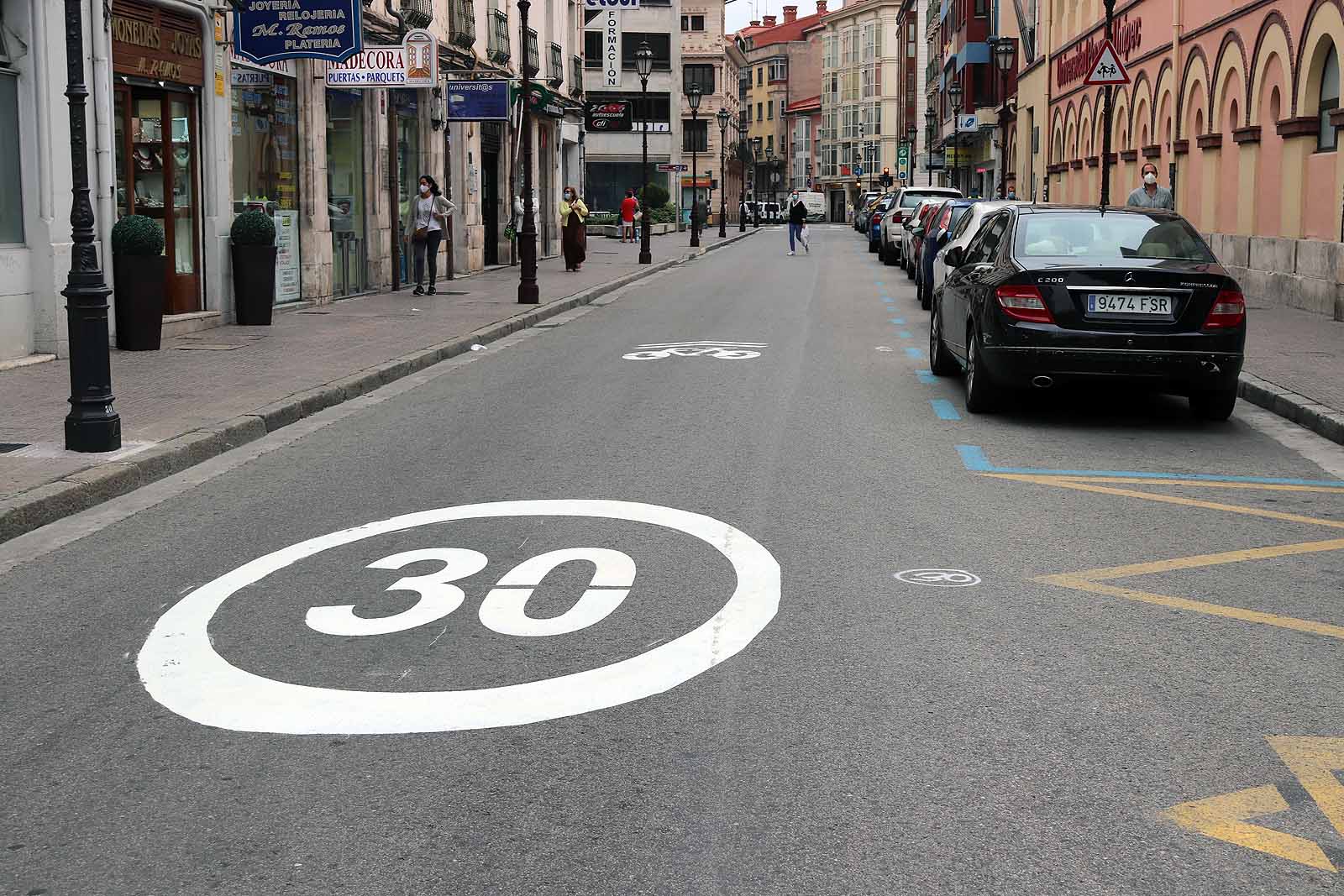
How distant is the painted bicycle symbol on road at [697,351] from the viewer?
51.9 ft

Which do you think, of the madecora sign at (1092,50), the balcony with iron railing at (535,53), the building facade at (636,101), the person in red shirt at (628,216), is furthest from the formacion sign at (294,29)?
the building facade at (636,101)

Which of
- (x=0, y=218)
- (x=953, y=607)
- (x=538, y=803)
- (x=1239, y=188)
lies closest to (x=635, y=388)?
(x=0, y=218)

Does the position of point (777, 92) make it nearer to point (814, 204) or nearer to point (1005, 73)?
point (814, 204)

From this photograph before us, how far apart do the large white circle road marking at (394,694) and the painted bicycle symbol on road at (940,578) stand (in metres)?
0.55

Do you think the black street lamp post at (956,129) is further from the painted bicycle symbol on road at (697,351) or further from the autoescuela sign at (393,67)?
the painted bicycle symbol on road at (697,351)

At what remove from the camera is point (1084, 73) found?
42.3 meters

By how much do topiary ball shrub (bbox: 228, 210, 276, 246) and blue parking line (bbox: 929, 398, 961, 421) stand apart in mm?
9489

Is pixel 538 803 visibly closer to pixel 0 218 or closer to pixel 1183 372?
pixel 1183 372

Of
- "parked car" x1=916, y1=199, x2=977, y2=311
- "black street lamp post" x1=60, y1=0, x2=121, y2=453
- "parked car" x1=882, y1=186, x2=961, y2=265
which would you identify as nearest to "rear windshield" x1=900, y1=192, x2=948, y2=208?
"parked car" x1=882, y1=186, x2=961, y2=265

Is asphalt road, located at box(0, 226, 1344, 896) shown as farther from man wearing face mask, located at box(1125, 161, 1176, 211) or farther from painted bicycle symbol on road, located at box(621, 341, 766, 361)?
man wearing face mask, located at box(1125, 161, 1176, 211)

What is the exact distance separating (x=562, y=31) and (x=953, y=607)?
38.7m

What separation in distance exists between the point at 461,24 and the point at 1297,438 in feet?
77.5

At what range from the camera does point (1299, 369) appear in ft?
44.4

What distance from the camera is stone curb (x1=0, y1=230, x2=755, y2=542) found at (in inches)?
302
